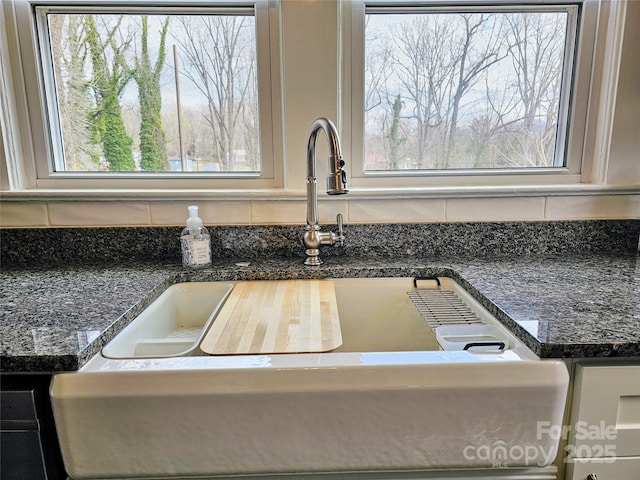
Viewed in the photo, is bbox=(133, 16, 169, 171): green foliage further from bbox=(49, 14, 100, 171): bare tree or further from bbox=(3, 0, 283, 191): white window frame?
bbox=(49, 14, 100, 171): bare tree

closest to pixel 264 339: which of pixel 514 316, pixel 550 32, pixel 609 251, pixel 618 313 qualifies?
pixel 514 316

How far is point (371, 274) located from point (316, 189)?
0.88 ft

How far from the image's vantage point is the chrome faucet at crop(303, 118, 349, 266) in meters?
0.86

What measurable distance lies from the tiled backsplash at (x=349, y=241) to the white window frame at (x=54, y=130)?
0.15 meters

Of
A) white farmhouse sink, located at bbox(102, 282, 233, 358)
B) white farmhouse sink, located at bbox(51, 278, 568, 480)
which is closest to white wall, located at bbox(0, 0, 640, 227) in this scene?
white farmhouse sink, located at bbox(102, 282, 233, 358)

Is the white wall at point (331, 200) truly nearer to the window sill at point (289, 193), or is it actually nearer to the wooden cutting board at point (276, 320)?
the window sill at point (289, 193)

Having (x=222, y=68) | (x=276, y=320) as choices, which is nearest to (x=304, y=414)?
(x=276, y=320)

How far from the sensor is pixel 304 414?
54 centimetres

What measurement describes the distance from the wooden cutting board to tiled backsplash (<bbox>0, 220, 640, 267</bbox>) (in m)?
0.19

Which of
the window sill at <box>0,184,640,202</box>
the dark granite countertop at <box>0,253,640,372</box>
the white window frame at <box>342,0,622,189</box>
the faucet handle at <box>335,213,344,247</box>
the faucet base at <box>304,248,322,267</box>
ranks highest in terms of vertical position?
the white window frame at <box>342,0,622,189</box>

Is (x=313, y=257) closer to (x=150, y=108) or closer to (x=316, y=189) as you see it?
(x=316, y=189)

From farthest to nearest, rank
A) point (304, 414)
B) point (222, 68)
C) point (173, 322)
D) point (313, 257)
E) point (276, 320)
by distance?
point (222, 68) → point (313, 257) → point (173, 322) → point (276, 320) → point (304, 414)

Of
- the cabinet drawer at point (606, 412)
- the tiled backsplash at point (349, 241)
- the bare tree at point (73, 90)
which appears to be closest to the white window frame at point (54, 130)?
the bare tree at point (73, 90)

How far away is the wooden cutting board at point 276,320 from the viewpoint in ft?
2.07
